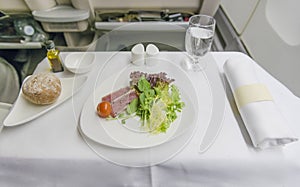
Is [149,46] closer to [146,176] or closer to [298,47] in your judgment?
[146,176]

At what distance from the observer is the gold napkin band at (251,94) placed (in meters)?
0.48

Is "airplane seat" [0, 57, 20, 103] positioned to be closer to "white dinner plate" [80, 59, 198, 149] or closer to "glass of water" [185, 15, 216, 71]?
"white dinner plate" [80, 59, 198, 149]

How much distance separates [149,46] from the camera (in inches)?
26.7

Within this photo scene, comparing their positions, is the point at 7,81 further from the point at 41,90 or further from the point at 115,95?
the point at 115,95

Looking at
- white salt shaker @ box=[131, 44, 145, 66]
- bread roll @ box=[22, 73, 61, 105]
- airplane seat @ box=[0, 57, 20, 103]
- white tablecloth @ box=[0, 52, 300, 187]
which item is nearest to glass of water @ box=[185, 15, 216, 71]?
white salt shaker @ box=[131, 44, 145, 66]

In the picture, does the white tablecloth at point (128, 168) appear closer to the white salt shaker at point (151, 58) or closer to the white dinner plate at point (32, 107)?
the white dinner plate at point (32, 107)

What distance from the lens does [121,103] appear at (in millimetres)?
500

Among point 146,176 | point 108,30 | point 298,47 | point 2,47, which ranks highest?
point 146,176

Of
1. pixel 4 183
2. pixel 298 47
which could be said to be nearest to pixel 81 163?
pixel 4 183

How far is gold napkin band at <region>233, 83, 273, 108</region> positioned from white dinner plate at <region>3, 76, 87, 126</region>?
0.43 meters

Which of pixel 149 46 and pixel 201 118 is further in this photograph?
pixel 149 46

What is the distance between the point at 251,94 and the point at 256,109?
47mm

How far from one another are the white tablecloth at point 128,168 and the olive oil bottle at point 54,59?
0.20 metres

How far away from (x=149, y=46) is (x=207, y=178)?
0.44 m
